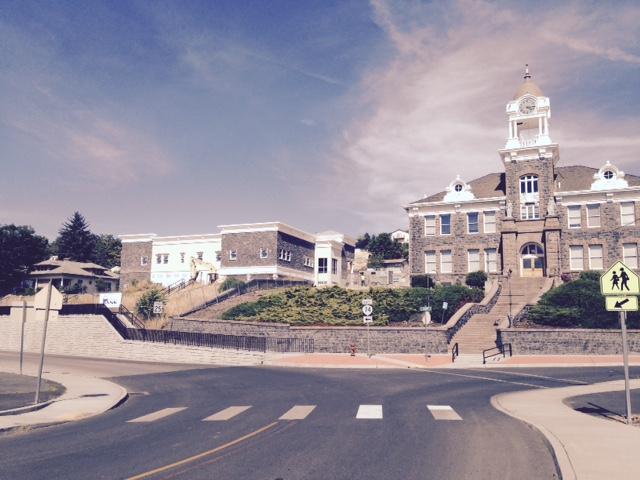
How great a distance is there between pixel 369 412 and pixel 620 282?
6478 mm

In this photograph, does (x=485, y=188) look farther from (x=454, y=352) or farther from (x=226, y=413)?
(x=226, y=413)

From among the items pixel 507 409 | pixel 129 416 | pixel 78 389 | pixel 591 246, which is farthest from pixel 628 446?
pixel 591 246

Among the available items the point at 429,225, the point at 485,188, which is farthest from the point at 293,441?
the point at 485,188

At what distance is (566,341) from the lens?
3256 centimetres

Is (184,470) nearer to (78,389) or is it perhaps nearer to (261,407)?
(261,407)

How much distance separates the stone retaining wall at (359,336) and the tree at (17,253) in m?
34.9

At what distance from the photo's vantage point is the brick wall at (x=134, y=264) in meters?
69.9

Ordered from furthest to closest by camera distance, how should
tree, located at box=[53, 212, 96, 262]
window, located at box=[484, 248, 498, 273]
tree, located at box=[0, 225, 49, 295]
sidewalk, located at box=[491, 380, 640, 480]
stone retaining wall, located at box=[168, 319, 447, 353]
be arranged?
tree, located at box=[53, 212, 96, 262] → tree, located at box=[0, 225, 49, 295] → window, located at box=[484, 248, 498, 273] → stone retaining wall, located at box=[168, 319, 447, 353] → sidewalk, located at box=[491, 380, 640, 480]

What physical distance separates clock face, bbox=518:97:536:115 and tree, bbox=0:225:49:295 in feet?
173

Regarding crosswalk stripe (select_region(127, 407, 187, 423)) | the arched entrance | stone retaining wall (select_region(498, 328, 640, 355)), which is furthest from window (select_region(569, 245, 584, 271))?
crosswalk stripe (select_region(127, 407, 187, 423))

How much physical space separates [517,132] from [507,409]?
151 feet

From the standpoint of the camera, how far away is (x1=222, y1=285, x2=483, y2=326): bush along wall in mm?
40881

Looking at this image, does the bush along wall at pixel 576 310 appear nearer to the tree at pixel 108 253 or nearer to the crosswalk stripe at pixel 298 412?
the crosswalk stripe at pixel 298 412

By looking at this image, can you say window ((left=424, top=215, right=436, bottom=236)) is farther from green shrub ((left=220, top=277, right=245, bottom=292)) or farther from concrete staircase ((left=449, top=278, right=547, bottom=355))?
green shrub ((left=220, top=277, right=245, bottom=292))
